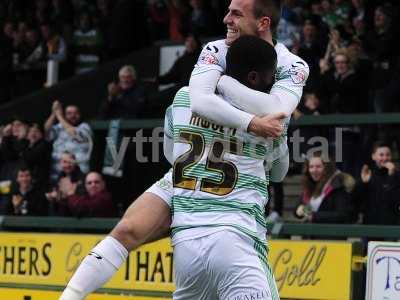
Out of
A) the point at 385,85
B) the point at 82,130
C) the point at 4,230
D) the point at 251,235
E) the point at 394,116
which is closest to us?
the point at 251,235

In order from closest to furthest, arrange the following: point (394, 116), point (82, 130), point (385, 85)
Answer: point (394, 116) → point (385, 85) → point (82, 130)

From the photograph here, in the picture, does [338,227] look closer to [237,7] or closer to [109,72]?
[237,7]

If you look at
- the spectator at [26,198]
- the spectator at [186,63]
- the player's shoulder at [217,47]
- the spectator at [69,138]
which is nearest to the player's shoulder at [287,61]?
the player's shoulder at [217,47]

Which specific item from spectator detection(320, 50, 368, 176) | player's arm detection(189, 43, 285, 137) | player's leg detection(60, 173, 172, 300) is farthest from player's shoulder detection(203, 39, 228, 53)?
spectator detection(320, 50, 368, 176)

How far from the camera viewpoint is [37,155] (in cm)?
1266

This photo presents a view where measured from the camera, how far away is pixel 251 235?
5.17 metres

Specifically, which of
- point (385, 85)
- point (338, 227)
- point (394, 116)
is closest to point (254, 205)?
point (338, 227)

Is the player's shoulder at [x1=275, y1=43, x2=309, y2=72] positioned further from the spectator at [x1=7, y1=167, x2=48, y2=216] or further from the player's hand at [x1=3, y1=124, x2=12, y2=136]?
the player's hand at [x1=3, y1=124, x2=12, y2=136]

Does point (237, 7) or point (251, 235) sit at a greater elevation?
point (237, 7)

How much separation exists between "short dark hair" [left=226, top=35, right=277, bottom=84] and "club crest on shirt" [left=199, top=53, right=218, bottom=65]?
97 millimetres

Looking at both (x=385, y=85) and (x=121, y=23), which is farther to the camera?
(x=121, y=23)

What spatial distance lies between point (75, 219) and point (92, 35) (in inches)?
319

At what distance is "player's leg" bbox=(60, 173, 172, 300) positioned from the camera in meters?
5.40

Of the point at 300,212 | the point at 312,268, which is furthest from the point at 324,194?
the point at 312,268
